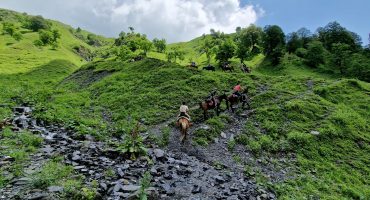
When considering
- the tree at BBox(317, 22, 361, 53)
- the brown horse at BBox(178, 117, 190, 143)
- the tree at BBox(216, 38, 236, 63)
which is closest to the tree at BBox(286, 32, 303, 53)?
the tree at BBox(317, 22, 361, 53)

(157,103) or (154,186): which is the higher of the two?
(157,103)

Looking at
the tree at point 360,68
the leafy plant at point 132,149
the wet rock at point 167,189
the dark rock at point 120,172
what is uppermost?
the tree at point 360,68

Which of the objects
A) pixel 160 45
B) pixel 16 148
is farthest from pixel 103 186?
pixel 160 45

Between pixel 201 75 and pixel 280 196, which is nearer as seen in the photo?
pixel 280 196

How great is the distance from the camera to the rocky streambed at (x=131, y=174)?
14188 millimetres

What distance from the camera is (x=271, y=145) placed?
83.7ft

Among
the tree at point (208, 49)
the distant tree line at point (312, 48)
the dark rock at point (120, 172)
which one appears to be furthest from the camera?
the tree at point (208, 49)

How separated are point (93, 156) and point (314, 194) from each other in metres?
12.8

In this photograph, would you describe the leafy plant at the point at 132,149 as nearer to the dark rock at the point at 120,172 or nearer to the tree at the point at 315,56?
the dark rock at the point at 120,172

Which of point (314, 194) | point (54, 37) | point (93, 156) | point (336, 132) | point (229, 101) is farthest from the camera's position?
point (54, 37)

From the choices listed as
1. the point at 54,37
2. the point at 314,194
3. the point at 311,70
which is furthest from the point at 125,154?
the point at 54,37

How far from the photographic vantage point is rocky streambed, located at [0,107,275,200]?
46.5 feet

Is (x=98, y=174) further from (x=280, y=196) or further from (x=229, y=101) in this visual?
(x=229, y=101)

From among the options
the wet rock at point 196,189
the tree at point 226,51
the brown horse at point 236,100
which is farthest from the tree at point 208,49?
the wet rock at point 196,189
